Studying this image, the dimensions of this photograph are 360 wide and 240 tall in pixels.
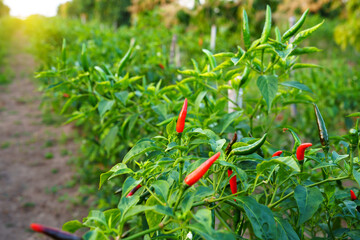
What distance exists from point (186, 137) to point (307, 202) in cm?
33

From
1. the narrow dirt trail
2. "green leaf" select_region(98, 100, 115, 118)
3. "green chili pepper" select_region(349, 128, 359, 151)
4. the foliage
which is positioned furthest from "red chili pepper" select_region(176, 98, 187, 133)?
the foliage

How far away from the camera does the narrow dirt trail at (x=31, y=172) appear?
3.03 metres

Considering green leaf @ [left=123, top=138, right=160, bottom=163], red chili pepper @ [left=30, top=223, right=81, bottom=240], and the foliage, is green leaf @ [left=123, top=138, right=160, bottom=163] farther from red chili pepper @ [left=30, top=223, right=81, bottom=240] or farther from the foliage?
the foliage

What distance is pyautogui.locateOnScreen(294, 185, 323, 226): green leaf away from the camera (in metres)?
0.68

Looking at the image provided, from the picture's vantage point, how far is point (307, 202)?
694 mm

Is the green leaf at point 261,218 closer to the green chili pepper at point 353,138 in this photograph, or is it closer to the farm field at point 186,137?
the farm field at point 186,137

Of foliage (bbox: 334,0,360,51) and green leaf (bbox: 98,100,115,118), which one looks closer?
green leaf (bbox: 98,100,115,118)

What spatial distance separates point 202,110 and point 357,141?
0.74m

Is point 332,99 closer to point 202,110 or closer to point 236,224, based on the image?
point 202,110

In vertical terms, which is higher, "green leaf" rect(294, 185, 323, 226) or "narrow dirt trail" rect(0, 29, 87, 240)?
"green leaf" rect(294, 185, 323, 226)

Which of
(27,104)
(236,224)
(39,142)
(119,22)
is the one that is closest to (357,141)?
(236,224)

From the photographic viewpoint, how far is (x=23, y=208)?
3.20 m

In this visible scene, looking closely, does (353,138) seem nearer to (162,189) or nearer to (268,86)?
(268,86)

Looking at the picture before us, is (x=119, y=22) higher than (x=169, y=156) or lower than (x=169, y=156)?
higher
